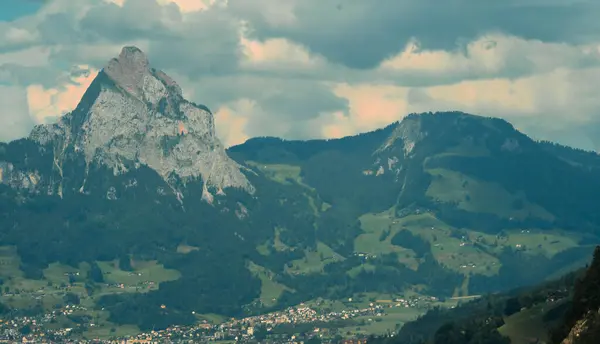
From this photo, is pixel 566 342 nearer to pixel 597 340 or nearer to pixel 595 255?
pixel 597 340

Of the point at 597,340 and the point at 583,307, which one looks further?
the point at 583,307

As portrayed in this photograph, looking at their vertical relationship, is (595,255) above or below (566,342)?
above

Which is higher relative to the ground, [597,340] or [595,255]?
[595,255]

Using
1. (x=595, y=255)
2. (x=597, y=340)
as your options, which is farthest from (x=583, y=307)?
(x=597, y=340)

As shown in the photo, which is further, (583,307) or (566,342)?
(583,307)

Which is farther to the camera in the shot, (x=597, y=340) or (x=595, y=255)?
(x=595, y=255)

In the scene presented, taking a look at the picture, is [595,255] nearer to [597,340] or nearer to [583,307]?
[583,307]

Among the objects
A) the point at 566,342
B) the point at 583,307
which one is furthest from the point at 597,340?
the point at 583,307
